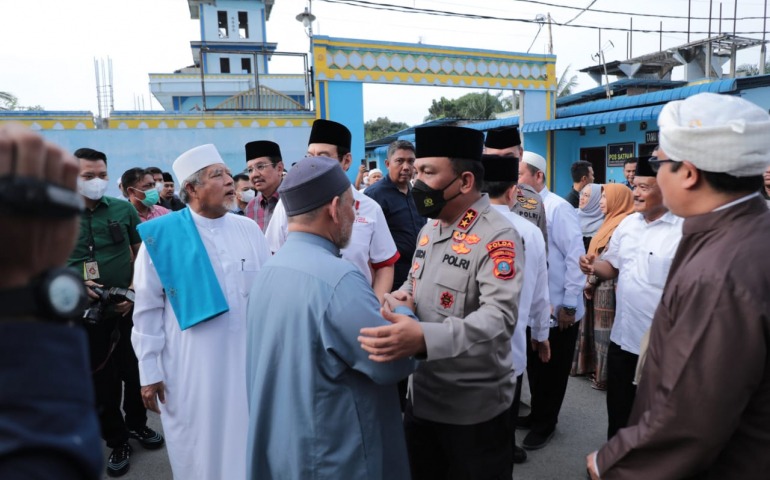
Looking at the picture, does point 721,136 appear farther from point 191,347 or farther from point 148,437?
point 148,437

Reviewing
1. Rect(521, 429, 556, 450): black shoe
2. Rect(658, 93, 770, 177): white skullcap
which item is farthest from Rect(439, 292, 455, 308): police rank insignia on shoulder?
Rect(521, 429, 556, 450): black shoe

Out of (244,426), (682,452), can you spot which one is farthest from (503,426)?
(244,426)

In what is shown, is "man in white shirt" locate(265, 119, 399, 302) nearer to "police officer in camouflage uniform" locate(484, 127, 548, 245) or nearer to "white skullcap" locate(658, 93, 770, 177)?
"police officer in camouflage uniform" locate(484, 127, 548, 245)

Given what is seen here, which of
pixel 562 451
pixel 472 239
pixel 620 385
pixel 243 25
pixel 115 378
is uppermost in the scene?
pixel 243 25

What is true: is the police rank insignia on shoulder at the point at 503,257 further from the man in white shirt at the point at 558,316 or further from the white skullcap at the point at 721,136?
the man in white shirt at the point at 558,316

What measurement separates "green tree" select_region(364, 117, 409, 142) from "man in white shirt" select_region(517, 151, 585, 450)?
4315cm

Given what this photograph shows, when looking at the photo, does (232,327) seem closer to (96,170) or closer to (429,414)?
(429,414)

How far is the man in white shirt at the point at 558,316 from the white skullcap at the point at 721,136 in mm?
2365

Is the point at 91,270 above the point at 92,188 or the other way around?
the other way around

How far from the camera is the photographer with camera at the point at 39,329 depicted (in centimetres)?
59

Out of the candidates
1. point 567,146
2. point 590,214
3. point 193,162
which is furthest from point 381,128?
point 193,162

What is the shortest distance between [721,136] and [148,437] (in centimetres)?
399

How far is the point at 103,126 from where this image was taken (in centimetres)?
1023

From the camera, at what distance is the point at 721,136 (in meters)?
1.32
